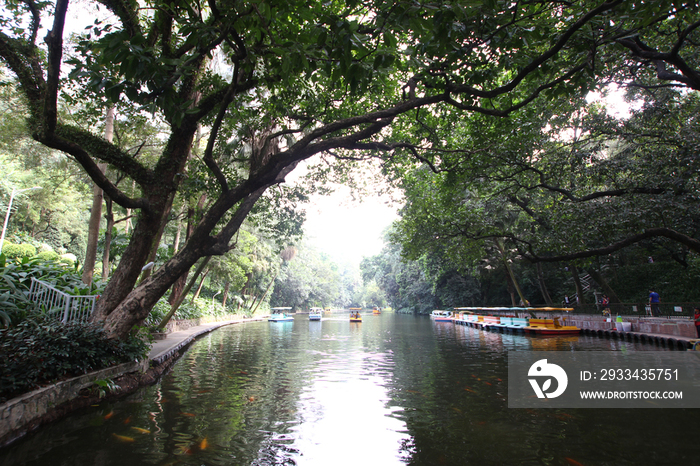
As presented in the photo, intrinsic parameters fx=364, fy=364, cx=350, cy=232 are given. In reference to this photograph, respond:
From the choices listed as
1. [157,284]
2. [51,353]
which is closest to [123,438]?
[51,353]

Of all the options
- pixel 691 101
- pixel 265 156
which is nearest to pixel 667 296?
pixel 691 101

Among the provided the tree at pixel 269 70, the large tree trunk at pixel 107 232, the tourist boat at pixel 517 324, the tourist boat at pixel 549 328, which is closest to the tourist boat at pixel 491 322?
the tourist boat at pixel 517 324

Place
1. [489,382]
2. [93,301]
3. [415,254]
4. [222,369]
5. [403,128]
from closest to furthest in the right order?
1. [489,382]
2. [93,301]
3. [222,369]
4. [403,128]
5. [415,254]

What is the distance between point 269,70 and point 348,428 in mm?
6774

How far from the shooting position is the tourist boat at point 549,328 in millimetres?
19453

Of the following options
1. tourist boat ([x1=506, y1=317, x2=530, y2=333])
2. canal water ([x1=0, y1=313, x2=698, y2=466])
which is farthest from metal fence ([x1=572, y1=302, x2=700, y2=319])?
canal water ([x1=0, y1=313, x2=698, y2=466])

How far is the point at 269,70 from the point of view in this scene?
7.48 m

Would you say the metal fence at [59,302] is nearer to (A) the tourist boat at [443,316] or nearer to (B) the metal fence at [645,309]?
(B) the metal fence at [645,309]

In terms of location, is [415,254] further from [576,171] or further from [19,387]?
[19,387]

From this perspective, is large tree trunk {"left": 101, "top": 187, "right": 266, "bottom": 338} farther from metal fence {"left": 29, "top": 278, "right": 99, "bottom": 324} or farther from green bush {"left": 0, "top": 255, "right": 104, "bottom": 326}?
green bush {"left": 0, "top": 255, "right": 104, "bottom": 326}

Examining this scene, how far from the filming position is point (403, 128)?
11.6 metres

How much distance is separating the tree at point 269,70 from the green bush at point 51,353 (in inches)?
23.0

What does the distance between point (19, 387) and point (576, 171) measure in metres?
16.6

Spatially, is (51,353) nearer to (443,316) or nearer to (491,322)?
(491,322)
